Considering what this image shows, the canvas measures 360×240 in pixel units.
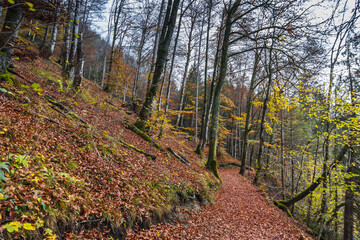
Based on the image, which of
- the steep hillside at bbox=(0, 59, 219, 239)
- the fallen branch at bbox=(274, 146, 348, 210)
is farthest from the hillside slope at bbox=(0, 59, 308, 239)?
the fallen branch at bbox=(274, 146, 348, 210)

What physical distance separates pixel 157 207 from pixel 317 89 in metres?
8.08

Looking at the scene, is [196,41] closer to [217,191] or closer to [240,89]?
[240,89]

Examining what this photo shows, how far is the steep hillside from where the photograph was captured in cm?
238

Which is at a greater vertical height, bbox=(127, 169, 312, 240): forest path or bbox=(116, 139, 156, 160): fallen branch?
bbox=(116, 139, 156, 160): fallen branch

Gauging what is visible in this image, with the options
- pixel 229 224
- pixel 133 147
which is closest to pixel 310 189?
pixel 229 224

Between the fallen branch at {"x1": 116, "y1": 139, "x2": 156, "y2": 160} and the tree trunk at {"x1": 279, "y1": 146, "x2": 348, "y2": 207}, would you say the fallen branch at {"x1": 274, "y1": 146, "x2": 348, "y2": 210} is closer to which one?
the tree trunk at {"x1": 279, "y1": 146, "x2": 348, "y2": 207}

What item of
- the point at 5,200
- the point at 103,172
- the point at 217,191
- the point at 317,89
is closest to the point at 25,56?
the point at 103,172

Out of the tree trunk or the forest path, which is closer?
the forest path

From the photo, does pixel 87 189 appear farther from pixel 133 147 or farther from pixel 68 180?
pixel 133 147

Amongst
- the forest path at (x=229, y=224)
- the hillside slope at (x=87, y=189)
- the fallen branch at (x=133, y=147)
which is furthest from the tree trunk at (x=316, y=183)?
the fallen branch at (x=133, y=147)

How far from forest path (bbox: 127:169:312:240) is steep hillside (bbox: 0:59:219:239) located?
0.44 m

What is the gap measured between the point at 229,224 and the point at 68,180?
5.22 metres

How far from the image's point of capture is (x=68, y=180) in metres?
3.25

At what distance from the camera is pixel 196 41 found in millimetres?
17125
